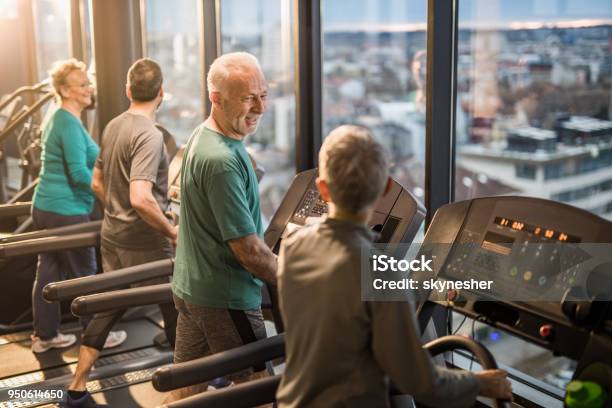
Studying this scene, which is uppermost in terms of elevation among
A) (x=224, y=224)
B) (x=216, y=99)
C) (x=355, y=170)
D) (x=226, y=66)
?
(x=226, y=66)

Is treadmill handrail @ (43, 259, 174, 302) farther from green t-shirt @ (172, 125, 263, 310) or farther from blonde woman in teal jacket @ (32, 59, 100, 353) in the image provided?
blonde woman in teal jacket @ (32, 59, 100, 353)

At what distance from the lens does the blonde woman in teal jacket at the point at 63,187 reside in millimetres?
4285

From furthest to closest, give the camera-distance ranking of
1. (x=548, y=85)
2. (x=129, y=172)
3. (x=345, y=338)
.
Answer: (x=129, y=172), (x=548, y=85), (x=345, y=338)

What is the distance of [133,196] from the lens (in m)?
3.52

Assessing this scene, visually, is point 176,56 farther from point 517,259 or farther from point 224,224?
point 517,259

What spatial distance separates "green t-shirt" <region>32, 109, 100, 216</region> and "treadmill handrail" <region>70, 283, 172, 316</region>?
131 centimetres

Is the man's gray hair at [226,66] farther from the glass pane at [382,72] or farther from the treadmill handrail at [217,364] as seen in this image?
the glass pane at [382,72]

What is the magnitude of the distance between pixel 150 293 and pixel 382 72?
2376mm

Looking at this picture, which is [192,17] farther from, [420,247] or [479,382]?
[479,382]

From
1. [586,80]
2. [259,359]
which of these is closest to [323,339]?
[259,359]

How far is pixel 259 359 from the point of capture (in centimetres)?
242

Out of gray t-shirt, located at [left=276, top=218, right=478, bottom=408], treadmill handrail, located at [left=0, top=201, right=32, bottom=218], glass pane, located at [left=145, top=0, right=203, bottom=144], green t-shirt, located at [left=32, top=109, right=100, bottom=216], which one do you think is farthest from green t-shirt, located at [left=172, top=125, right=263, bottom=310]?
glass pane, located at [left=145, top=0, right=203, bottom=144]

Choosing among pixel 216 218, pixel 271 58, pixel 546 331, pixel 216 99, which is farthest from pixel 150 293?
pixel 271 58

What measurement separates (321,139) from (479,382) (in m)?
2.57
